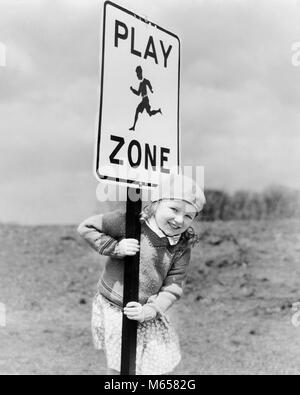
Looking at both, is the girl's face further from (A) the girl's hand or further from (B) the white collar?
(A) the girl's hand

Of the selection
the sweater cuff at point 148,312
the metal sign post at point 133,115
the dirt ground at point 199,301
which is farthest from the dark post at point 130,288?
the dirt ground at point 199,301

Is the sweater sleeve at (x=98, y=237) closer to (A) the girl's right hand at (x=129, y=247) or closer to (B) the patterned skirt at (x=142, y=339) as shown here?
(A) the girl's right hand at (x=129, y=247)

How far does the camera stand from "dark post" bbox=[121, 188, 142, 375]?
2510 mm

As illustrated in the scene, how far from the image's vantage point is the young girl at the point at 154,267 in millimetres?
2787

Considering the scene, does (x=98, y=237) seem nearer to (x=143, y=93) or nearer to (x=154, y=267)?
(x=154, y=267)

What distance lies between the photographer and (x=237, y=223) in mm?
7836

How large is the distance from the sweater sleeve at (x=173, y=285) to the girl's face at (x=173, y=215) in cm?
16

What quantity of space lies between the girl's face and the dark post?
0.28 meters

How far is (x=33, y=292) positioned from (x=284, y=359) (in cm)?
308

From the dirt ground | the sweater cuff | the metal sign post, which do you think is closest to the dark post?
the metal sign post

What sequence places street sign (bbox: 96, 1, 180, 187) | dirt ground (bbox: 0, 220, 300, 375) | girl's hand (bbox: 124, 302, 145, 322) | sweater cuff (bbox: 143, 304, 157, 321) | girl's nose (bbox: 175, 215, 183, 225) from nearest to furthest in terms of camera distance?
street sign (bbox: 96, 1, 180, 187) → girl's hand (bbox: 124, 302, 145, 322) → sweater cuff (bbox: 143, 304, 157, 321) → girl's nose (bbox: 175, 215, 183, 225) → dirt ground (bbox: 0, 220, 300, 375)

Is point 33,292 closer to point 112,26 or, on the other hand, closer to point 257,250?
point 257,250

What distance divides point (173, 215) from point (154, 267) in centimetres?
28

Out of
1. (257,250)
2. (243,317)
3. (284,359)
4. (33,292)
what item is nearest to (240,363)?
(284,359)
